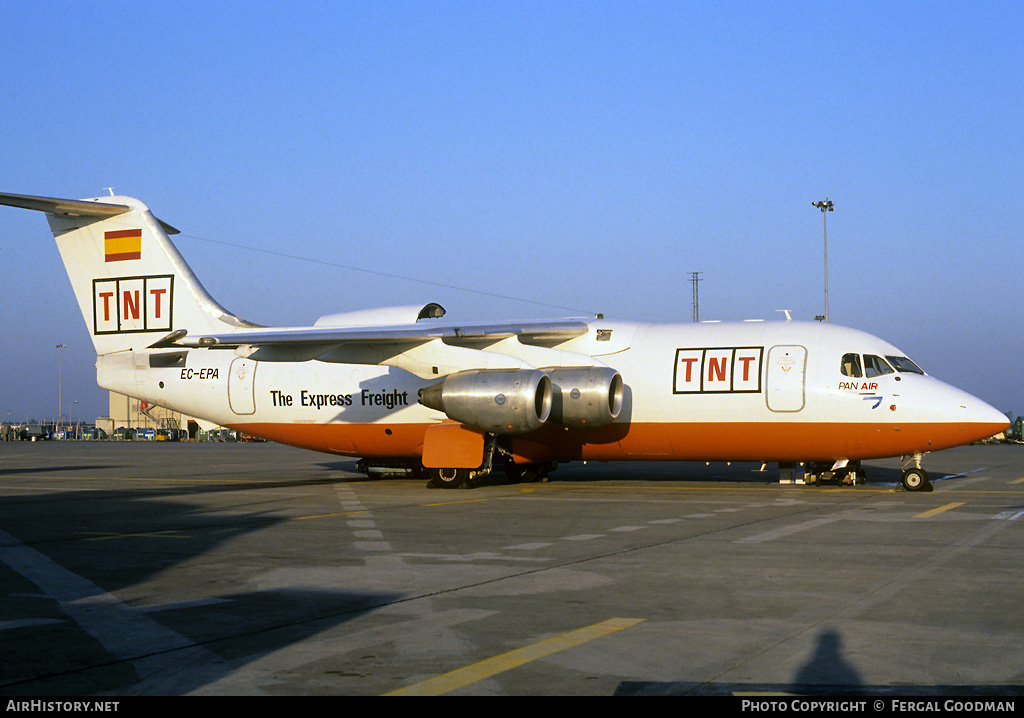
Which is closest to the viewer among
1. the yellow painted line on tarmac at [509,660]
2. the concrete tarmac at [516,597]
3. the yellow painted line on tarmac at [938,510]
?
the yellow painted line on tarmac at [509,660]

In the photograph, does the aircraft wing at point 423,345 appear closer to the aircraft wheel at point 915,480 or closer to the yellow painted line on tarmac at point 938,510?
the aircraft wheel at point 915,480

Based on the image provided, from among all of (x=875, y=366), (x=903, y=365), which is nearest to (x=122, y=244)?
(x=875, y=366)

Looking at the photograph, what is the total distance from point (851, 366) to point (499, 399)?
7321 millimetres

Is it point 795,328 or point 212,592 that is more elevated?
point 795,328

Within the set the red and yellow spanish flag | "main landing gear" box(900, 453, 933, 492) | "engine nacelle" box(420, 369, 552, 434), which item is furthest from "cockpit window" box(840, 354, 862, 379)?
the red and yellow spanish flag

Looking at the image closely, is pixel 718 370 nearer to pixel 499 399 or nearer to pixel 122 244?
pixel 499 399

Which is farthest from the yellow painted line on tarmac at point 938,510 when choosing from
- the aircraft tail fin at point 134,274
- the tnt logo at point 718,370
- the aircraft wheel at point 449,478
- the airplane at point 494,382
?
the aircraft tail fin at point 134,274

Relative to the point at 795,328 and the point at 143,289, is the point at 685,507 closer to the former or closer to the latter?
the point at 795,328

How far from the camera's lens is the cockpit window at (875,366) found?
1994 cm

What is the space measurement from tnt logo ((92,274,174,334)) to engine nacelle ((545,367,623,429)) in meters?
10.9

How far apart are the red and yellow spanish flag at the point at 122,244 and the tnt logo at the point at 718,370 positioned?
14.3m
